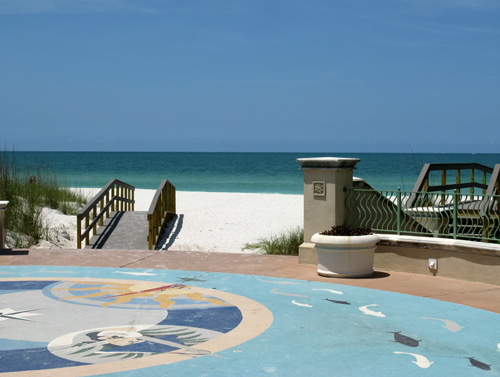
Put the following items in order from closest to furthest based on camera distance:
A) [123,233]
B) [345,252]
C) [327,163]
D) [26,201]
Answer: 1. [345,252]
2. [327,163]
3. [123,233]
4. [26,201]

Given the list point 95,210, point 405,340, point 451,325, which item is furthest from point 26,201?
point 405,340

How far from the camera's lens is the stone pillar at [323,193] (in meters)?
12.1

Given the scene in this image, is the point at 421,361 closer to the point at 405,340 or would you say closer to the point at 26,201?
the point at 405,340

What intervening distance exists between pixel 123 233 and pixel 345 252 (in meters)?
9.61

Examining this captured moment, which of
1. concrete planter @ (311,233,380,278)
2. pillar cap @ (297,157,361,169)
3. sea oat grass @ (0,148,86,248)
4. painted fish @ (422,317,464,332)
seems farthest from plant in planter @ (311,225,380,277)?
sea oat grass @ (0,148,86,248)

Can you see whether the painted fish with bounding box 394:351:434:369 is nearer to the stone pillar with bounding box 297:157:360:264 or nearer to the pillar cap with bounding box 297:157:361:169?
the stone pillar with bounding box 297:157:360:264

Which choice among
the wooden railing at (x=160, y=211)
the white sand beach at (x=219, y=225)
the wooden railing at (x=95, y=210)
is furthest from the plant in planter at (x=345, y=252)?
the wooden railing at (x=95, y=210)

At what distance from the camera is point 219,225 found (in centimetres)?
2409

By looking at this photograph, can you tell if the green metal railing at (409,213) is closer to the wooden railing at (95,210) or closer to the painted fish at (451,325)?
the painted fish at (451,325)

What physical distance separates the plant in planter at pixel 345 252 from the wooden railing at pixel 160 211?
713 centimetres

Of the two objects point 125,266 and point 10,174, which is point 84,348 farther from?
point 10,174

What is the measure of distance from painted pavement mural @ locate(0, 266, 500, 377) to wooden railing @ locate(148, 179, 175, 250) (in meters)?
6.68

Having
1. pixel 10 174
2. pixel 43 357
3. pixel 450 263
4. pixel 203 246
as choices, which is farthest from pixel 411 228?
pixel 10 174

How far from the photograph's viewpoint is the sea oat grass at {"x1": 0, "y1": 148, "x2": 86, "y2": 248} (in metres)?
→ 18.3
